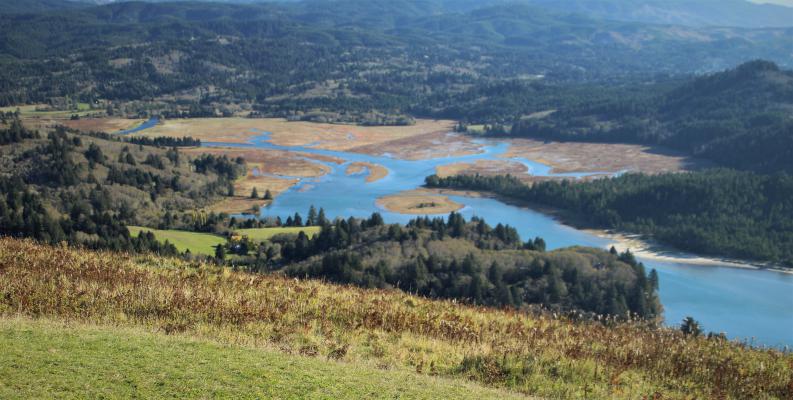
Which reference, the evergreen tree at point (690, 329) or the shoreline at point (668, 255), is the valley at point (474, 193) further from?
the evergreen tree at point (690, 329)

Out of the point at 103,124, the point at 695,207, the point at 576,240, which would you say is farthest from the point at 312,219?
the point at 103,124

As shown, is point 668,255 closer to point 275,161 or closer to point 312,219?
point 312,219

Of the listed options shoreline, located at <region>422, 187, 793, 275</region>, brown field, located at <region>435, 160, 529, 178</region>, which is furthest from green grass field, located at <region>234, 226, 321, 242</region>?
brown field, located at <region>435, 160, 529, 178</region>

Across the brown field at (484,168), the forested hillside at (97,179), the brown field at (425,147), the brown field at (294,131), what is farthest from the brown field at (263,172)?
the brown field at (484,168)

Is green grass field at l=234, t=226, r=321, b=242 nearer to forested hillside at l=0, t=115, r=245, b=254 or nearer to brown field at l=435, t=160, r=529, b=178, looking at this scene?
forested hillside at l=0, t=115, r=245, b=254

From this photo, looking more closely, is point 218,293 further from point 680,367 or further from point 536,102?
point 536,102
